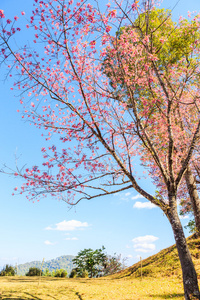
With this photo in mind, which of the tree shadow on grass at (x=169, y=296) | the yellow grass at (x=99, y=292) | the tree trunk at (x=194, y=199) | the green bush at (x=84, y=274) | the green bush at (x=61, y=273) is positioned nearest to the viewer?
the tree shadow on grass at (x=169, y=296)

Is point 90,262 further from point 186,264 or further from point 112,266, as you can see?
point 186,264

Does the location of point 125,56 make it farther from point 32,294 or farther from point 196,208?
point 32,294

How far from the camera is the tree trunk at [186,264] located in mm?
6707

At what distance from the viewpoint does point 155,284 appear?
10.9m

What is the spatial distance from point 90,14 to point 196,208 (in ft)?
42.5

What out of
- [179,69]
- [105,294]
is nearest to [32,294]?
[105,294]

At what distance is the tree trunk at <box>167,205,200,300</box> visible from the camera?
6.71 m

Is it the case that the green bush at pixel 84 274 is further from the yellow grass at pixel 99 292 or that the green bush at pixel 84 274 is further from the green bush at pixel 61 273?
the yellow grass at pixel 99 292

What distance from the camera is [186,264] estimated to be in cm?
696

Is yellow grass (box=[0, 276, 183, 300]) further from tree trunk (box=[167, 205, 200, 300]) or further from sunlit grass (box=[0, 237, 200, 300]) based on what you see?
tree trunk (box=[167, 205, 200, 300])

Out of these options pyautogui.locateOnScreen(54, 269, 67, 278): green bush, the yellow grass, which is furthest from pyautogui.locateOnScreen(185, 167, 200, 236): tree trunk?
pyautogui.locateOnScreen(54, 269, 67, 278): green bush

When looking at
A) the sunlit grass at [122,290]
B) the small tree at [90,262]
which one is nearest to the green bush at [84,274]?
the small tree at [90,262]

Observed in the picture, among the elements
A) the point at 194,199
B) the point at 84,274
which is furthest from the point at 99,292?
the point at 84,274

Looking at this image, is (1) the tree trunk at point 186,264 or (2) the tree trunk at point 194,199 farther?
(2) the tree trunk at point 194,199
